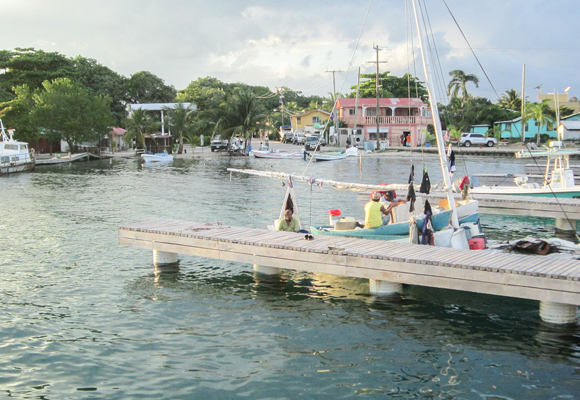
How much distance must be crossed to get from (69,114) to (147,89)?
33.6 metres

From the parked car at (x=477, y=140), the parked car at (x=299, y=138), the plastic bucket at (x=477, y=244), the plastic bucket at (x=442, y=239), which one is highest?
the parked car at (x=299, y=138)

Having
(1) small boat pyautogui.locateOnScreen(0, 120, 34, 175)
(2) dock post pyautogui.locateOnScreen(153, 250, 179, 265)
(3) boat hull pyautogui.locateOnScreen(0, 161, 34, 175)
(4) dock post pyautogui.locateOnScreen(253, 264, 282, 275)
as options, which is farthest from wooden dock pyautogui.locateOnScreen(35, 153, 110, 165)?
(4) dock post pyautogui.locateOnScreen(253, 264, 282, 275)

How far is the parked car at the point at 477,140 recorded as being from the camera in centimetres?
7081

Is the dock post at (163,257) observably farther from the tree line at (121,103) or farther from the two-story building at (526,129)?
the two-story building at (526,129)

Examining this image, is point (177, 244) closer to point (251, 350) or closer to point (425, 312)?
point (251, 350)

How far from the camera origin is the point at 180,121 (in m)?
75.8

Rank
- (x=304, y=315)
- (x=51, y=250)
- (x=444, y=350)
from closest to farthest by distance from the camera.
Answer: (x=444, y=350), (x=304, y=315), (x=51, y=250)

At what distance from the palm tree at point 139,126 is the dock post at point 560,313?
6760 cm

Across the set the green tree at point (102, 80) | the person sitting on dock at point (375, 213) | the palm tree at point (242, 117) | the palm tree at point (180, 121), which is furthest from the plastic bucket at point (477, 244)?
the green tree at point (102, 80)

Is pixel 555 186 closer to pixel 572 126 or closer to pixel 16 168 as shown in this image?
pixel 16 168

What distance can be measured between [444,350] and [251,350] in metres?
3.61

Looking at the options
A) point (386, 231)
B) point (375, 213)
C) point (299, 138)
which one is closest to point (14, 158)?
point (375, 213)

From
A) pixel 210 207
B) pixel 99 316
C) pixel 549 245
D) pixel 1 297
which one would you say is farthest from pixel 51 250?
pixel 549 245

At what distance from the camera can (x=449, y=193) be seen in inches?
551
